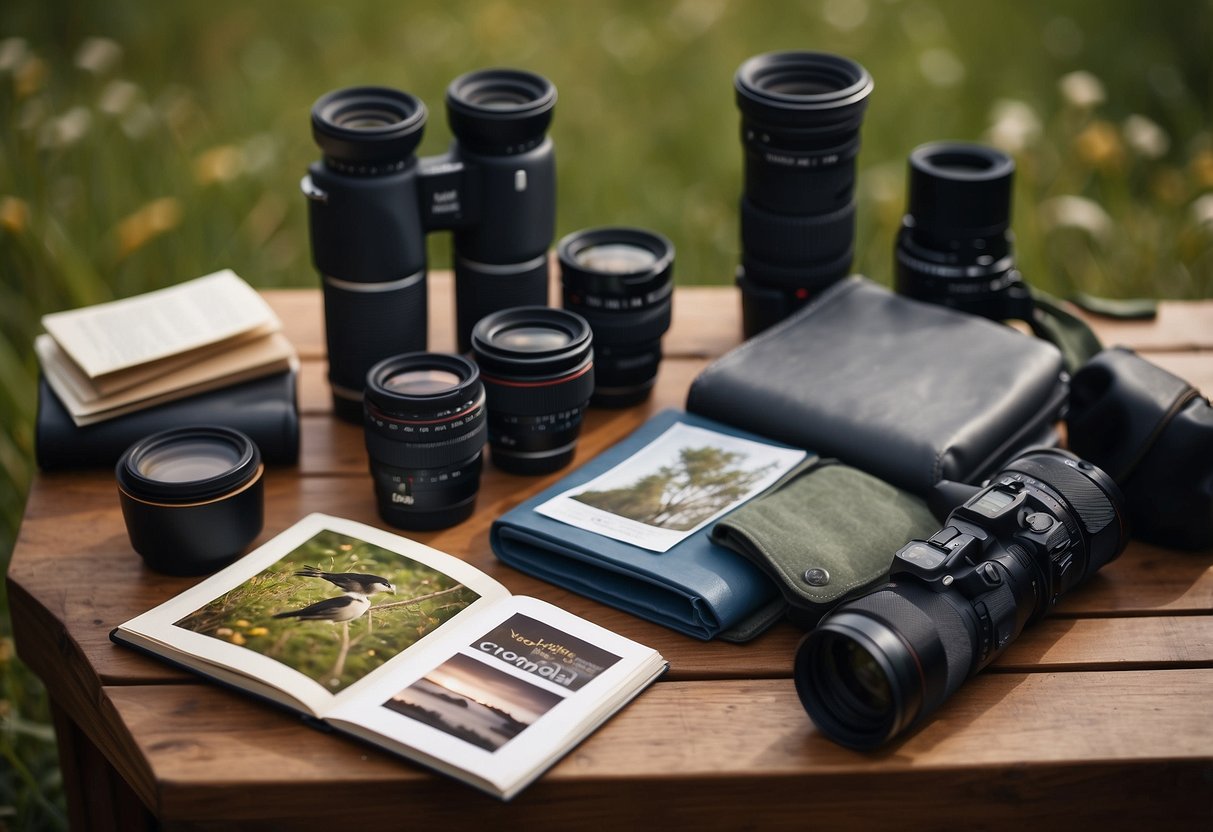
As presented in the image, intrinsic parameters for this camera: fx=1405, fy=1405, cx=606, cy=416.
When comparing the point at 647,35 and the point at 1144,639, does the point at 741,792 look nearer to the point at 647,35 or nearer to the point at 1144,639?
the point at 1144,639

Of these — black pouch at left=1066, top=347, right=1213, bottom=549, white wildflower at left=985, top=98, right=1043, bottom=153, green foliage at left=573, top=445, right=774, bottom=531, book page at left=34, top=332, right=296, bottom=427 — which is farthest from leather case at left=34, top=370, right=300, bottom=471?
white wildflower at left=985, top=98, right=1043, bottom=153

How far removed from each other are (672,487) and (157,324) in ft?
2.46

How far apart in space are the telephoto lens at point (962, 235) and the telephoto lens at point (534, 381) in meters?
0.55

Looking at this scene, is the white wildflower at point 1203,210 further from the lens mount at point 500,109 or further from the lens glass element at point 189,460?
the lens glass element at point 189,460

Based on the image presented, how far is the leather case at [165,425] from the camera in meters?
1.82

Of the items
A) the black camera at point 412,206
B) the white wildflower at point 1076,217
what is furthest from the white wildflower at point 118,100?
the white wildflower at point 1076,217

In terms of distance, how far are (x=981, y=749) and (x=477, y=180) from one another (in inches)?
39.0

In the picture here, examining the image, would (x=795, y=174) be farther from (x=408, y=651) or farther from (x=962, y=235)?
(x=408, y=651)

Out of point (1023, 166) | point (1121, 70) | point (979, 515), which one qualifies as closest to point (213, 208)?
point (1023, 166)

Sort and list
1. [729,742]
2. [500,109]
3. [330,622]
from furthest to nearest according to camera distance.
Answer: [500,109] < [330,622] < [729,742]

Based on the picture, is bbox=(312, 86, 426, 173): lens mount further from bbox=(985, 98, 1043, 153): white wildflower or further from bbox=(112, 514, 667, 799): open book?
bbox=(985, 98, 1043, 153): white wildflower

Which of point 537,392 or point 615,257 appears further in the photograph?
point 615,257

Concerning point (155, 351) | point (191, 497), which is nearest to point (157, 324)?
point (155, 351)

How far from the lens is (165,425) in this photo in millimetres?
1827
